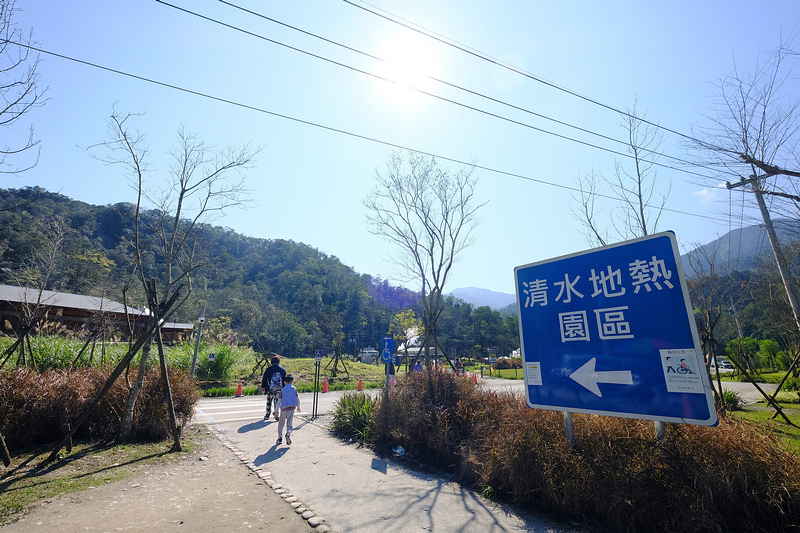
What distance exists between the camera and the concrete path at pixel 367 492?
3834 mm

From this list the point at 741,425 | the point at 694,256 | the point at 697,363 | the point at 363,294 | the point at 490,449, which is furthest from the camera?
the point at 363,294

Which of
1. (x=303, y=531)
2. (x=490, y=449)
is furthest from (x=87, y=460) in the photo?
(x=490, y=449)

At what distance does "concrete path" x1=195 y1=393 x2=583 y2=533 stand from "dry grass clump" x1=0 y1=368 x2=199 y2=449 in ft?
4.61

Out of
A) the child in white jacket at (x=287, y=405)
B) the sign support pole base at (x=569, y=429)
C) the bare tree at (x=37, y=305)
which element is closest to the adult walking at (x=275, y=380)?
the child in white jacket at (x=287, y=405)

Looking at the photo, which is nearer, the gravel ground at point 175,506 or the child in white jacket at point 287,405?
the gravel ground at point 175,506

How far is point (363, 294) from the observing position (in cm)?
6444

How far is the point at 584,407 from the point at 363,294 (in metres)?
60.8

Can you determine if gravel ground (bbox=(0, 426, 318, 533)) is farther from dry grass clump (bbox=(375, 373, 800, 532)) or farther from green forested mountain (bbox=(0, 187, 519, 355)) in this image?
green forested mountain (bbox=(0, 187, 519, 355))

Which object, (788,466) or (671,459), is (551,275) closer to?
(671,459)

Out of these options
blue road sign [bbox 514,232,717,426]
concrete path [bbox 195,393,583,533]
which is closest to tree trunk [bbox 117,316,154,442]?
concrete path [bbox 195,393,583,533]

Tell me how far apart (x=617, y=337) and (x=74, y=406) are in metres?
8.36

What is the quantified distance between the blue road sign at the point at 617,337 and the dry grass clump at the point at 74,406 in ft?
21.6

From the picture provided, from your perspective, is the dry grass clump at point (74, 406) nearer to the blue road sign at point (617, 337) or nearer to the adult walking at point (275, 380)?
the adult walking at point (275, 380)

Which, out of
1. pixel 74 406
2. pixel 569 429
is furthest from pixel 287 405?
pixel 569 429
